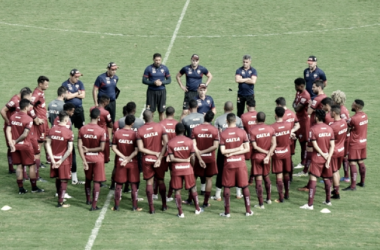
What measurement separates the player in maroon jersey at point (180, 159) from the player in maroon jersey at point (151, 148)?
0.39 meters

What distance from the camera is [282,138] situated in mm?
15016

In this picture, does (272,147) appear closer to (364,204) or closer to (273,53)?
(364,204)

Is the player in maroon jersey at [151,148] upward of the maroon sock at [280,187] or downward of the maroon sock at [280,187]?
upward

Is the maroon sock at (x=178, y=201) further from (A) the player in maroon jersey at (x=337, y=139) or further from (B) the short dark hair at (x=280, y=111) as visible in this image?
(A) the player in maroon jersey at (x=337, y=139)

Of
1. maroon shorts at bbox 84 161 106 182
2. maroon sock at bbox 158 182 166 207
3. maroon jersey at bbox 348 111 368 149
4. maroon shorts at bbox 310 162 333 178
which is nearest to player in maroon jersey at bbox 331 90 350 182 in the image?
maroon jersey at bbox 348 111 368 149

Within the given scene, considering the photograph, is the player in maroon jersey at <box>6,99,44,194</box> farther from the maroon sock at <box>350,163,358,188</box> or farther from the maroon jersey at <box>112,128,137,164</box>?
the maroon sock at <box>350,163,358,188</box>

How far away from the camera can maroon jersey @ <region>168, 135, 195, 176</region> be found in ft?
45.9

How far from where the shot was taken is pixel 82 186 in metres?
16.5

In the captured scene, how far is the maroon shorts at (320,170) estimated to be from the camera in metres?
14.8

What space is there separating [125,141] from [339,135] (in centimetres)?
483

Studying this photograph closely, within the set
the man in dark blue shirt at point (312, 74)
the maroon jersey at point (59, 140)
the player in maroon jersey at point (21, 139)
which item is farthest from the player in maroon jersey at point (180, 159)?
the man in dark blue shirt at point (312, 74)

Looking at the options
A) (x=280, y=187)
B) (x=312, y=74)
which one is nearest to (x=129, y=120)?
(x=280, y=187)

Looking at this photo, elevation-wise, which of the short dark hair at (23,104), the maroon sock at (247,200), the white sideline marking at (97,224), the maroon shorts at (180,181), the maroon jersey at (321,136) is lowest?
the white sideline marking at (97,224)

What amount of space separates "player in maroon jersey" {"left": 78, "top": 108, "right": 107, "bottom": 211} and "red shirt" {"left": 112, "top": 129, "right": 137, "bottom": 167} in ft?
1.05
